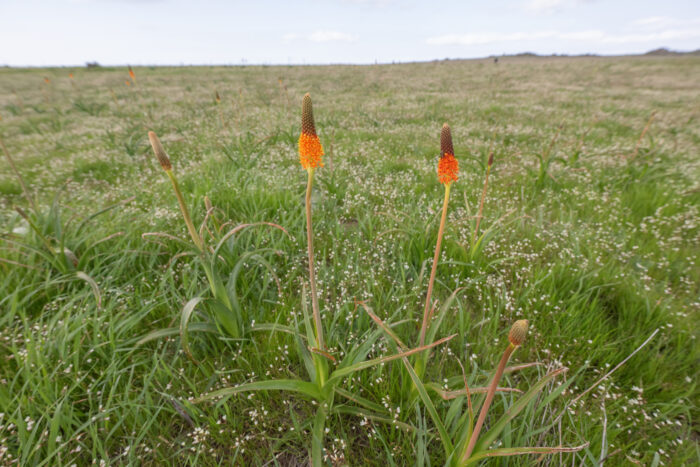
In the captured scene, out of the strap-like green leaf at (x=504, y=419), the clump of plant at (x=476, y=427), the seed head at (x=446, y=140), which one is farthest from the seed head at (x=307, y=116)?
the strap-like green leaf at (x=504, y=419)

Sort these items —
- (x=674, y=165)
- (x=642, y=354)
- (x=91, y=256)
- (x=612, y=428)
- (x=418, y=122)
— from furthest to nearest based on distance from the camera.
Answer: (x=418, y=122), (x=674, y=165), (x=91, y=256), (x=642, y=354), (x=612, y=428)

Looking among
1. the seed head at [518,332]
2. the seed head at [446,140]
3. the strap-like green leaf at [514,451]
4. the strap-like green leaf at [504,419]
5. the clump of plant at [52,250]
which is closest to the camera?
the seed head at [518,332]

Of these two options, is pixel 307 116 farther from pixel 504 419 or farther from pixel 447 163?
pixel 504 419

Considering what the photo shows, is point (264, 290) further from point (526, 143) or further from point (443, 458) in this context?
point (526, 143)

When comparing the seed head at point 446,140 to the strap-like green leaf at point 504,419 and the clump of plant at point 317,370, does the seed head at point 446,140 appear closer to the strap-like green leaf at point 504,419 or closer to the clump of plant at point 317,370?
the clump of plant at point 317,370

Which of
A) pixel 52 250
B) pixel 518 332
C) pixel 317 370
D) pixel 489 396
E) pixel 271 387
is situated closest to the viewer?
pixel 518 332

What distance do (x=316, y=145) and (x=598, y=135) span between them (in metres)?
11.0

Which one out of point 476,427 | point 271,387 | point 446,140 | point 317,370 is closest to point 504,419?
point 476,427

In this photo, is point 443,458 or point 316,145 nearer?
point 316,145

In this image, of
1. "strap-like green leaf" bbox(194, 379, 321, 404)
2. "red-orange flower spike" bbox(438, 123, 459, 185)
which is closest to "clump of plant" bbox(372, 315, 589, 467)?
"strap-like green leaf" bbox(194, 379, 321, 404)

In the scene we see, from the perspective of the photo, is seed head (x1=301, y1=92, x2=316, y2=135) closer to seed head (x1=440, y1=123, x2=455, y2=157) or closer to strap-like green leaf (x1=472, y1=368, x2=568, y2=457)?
seed head (x1=440, y1=123, x2=455, y2=157)

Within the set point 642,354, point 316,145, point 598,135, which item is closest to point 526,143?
point 598,135

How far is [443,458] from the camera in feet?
5.68

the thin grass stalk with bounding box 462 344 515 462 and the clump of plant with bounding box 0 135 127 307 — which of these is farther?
the clump of plant with bounding box 0 135 127 307
